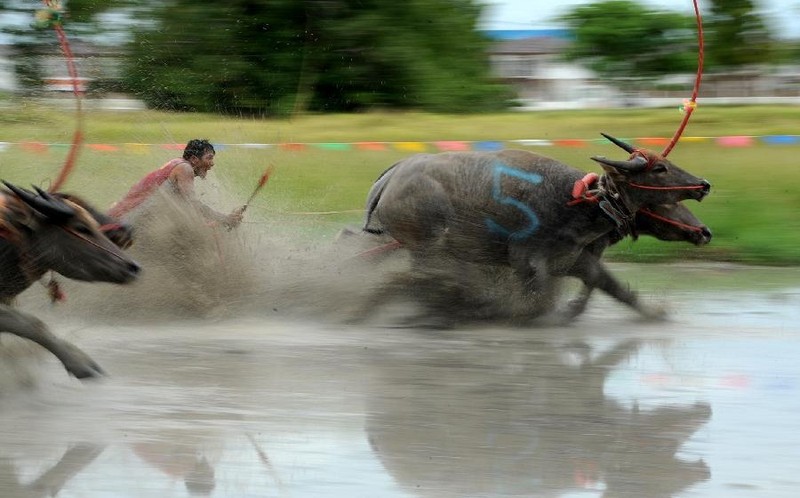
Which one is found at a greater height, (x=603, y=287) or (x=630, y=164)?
(x=630, y=164)

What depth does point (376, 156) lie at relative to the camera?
691 inches

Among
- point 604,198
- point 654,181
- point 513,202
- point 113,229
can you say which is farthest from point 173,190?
point 654,181

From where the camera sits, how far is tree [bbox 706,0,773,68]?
26.0 meters

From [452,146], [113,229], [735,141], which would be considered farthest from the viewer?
[452,146]

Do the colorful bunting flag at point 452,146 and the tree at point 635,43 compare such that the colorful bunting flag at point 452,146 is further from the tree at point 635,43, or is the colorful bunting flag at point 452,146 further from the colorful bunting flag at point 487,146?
the tree at point 635,43

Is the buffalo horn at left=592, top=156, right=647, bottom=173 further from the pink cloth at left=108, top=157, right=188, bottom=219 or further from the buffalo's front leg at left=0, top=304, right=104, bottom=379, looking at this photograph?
the buffalo's front leg at left=0, top=304, right=104, bottom=379

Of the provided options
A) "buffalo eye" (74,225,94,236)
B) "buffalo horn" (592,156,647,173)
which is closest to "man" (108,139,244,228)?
→ "buffalo eye" (74,225,94,236)

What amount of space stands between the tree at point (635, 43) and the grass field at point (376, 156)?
9.92 m

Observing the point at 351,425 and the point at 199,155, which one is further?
the point at 199,155

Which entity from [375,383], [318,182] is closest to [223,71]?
[318,182]

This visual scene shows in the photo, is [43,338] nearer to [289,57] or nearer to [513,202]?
[513,202]

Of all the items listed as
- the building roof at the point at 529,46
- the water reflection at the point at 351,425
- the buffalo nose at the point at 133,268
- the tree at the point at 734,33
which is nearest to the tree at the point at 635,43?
the tree at the point at 734,33

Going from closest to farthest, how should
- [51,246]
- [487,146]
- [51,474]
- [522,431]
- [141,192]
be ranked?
[51,474], [522,431], [51,246], [141,192], [487,146]

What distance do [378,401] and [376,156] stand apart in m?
10.5
